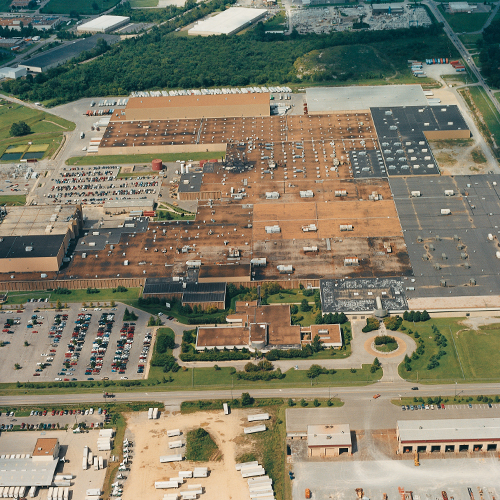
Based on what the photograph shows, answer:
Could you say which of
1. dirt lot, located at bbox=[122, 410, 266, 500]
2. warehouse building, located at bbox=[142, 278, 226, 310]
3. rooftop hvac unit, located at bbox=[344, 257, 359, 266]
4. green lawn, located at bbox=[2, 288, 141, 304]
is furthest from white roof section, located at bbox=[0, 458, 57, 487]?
rooftop hvac unit, located at bbox=[344, 257, 359, 266]

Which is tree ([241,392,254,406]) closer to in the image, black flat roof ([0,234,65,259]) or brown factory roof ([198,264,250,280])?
brown factory roof ([198,264,250,280])

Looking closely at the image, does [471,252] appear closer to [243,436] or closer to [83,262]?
[243,436]

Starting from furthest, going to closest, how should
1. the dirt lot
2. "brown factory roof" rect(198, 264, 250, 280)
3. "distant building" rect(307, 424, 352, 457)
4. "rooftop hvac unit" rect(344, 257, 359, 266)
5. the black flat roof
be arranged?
the black flat roof, "rooftop hvac unit" rect(344, 257, 359, 266), "brown factory roof" rect(198, 264, 250, 280), "distant building" rect(307, 424, 352, 457), the dirt lot

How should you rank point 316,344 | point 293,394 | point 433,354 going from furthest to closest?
point 316,344, point 433,354, point 293,394

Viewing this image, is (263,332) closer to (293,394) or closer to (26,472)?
(293,394)

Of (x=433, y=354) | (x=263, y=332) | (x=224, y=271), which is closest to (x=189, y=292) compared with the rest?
(x=224, y=271)

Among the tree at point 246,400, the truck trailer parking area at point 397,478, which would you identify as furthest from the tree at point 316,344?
the truck trailer parking area at point 397,478
